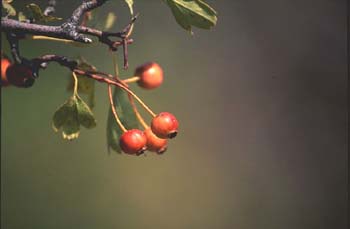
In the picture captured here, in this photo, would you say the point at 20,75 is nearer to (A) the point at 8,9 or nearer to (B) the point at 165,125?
(A) the point at 8,9

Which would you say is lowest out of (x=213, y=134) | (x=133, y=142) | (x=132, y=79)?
(x=133, y=142)

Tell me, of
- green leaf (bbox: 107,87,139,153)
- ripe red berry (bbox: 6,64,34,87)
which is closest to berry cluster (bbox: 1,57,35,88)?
ripe red berry (bbox: 6,64,34,87)

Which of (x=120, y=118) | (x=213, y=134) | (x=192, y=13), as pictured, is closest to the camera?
(x=192, y=13)

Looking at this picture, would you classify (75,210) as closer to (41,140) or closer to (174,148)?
(41,140)

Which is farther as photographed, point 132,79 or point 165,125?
point 132,79

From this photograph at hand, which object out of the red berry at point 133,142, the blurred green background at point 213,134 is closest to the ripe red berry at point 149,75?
the red berry at point 133,142

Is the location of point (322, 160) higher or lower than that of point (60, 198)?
higher

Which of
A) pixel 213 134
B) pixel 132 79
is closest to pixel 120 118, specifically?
pixel 132 79

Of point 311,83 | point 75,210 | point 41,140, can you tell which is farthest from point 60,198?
point 311,83
